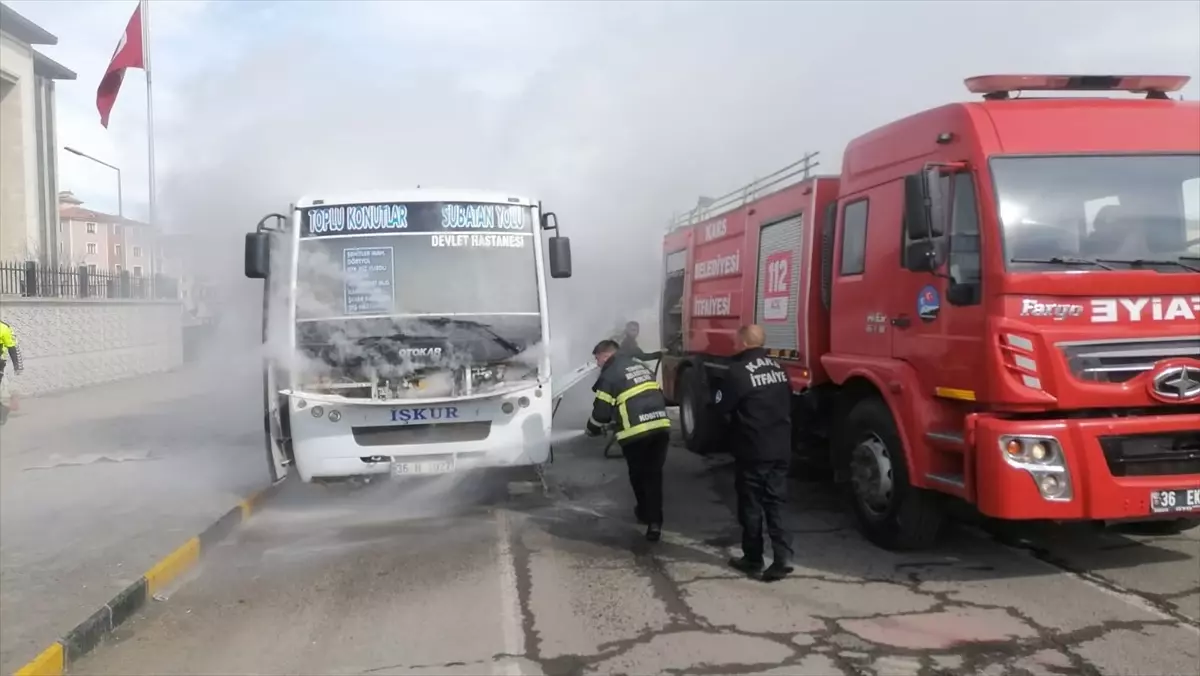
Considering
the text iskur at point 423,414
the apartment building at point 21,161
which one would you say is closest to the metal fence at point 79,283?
the apartment building at point 21,161

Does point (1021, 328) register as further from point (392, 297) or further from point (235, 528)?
point (235, 528)

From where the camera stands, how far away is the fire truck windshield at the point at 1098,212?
5.12 m

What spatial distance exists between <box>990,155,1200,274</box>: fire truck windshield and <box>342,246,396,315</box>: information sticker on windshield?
14.7 ft

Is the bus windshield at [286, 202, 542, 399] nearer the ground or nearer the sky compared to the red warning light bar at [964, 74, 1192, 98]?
nearer the ground

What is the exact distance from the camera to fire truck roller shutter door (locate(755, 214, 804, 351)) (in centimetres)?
769

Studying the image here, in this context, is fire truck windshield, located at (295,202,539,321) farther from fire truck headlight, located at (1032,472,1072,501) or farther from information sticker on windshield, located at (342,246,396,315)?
fire truck headlight, located at (1032,472,1072,501)

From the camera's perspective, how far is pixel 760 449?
5.69 meters

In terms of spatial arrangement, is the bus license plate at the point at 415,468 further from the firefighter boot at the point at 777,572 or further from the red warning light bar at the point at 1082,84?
the red warning light bar at the point at 1082,84

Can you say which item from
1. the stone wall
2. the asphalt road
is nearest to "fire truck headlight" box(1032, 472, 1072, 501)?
the asphalt road

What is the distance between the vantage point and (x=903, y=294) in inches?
234

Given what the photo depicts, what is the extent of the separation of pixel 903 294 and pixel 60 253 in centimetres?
2396

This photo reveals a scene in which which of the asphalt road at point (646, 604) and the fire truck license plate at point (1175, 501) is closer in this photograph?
the asphalt road at point (646, 604)

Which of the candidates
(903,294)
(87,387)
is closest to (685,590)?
(903,294)

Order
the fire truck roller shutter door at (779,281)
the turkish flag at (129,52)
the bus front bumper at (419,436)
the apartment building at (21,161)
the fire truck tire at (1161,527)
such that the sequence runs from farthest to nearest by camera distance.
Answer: the apartment building at (21,161) < the turkish flag at (129,52) < the fire truck roller shutter door at (779,281) < the bus front bumper at (419,436) < the fire truck tire at (1161,527)
